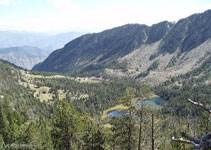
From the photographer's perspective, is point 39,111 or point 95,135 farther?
point 39,111

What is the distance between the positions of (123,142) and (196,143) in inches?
1083

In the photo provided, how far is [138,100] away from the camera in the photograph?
28922mm

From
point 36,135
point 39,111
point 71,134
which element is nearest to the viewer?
point 71,134

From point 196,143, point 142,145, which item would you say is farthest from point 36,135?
point 196,143

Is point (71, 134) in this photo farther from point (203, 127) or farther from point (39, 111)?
point (39, 111)

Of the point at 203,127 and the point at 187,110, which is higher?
the point at 203,127

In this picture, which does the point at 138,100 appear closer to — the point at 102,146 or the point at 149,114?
the point at 149,114

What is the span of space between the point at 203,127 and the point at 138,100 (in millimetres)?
21424

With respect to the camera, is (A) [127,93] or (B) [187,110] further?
(B) [187,110]

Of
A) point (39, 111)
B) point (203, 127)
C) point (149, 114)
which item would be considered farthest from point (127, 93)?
point (39, 111)

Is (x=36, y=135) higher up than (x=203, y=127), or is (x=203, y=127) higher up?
(x=203, y=127)

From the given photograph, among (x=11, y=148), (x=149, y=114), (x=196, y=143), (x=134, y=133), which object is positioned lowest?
(x=11, y=148)

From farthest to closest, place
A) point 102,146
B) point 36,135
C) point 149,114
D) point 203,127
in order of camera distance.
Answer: point 36,135
point 102,146
point 203,127
point 149,114

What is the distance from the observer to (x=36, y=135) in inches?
1912
